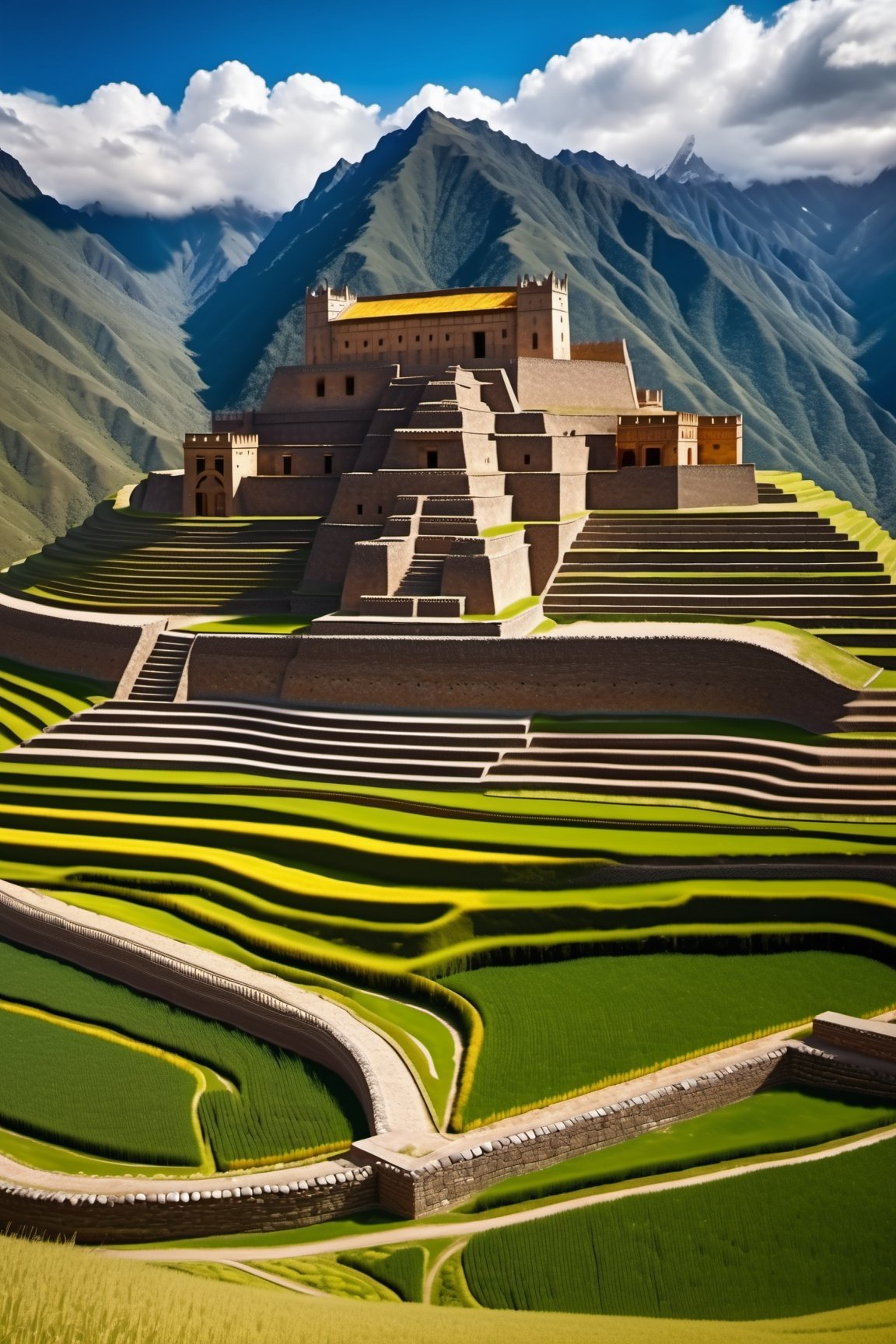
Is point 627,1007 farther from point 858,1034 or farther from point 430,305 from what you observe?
point 430,305

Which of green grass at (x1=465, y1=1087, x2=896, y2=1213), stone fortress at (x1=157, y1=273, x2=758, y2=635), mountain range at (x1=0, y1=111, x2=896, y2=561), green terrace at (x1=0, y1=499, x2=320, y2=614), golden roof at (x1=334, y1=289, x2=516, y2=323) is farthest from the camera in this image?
mountain range at (x1=0, y1=111, x2=896, y2=561)

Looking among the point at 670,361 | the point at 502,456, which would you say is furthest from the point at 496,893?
the point at 670,361

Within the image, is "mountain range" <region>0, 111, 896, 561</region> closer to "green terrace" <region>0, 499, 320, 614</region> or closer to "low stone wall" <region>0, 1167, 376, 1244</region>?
"green terrace" <region>0, 499, 320, 614</region>

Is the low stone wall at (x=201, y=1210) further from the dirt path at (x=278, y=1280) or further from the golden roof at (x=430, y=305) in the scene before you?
the golden roof at (x=430, y=305)

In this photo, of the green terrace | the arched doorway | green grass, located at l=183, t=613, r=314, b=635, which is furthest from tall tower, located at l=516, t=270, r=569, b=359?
green grass, located at l=183, t=613, r=314, b=635

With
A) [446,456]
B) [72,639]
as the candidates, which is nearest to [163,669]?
[72,639]
